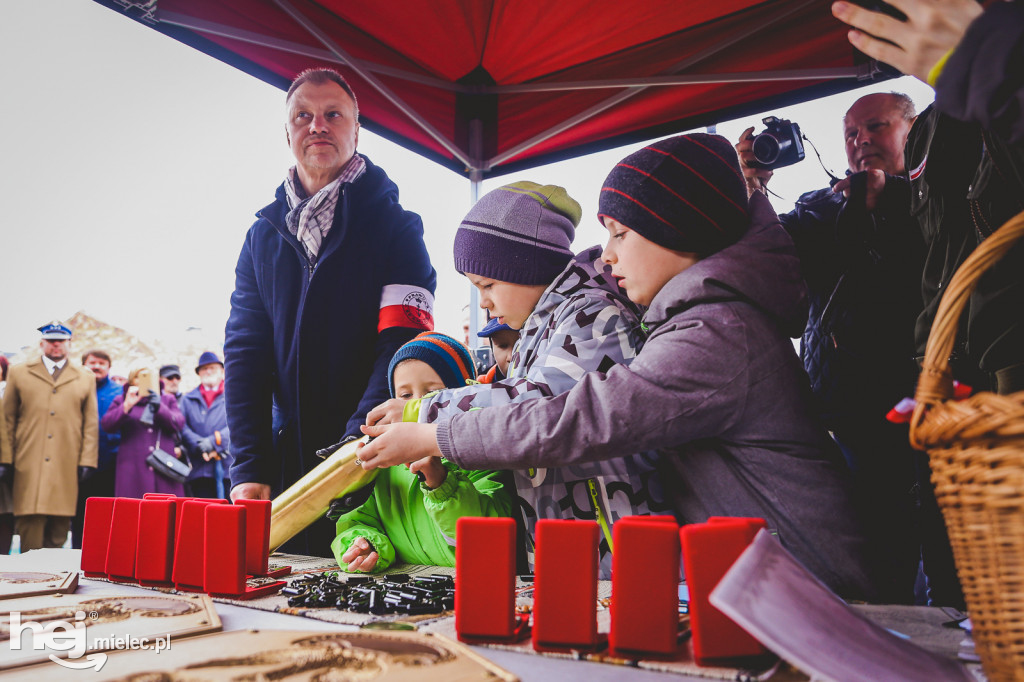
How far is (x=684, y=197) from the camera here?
970 mm

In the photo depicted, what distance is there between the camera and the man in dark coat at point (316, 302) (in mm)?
1521

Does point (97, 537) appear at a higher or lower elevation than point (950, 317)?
lower

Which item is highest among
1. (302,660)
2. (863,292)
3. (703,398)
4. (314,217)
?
(314,217)

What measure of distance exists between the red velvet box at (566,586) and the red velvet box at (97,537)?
69 cm

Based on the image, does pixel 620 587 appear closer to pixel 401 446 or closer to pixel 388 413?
pixel 401 446

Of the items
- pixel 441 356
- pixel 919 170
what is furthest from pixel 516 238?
pixel 919 170

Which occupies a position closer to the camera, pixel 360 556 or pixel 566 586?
pixel 566 586

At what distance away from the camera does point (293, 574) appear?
3.23 ft

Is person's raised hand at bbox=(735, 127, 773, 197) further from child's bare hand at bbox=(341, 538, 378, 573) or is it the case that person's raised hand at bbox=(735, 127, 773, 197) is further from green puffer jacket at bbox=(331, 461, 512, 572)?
child's bare hand at bbox=(341, 538, 378, 573)

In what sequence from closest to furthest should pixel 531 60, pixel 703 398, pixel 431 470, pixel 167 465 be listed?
pixel 703 398, pixel 431 470, pixel 531 60, pixel 167 465

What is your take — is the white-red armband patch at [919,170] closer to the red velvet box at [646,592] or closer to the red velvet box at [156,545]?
the red velvet box at [646,592]

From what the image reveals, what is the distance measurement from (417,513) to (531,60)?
2.00m

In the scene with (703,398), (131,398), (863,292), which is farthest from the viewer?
(131,398)

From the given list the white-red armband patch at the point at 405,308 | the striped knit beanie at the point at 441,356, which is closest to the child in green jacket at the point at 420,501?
the striped knit beanie at the point at 441,356
